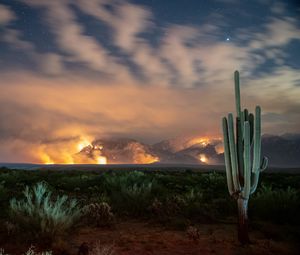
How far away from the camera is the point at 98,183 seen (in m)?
18.3

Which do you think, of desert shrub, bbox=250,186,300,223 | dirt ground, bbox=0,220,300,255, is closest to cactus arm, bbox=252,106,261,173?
dirt ground, bbox=0,220,300,255

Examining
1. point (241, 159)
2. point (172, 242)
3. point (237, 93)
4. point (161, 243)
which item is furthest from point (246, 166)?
point (161, 243)

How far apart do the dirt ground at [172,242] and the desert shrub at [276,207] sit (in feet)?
5.49

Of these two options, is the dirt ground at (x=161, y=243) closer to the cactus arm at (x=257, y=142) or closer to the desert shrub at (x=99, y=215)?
the desert shrub at (x=99, y=215)

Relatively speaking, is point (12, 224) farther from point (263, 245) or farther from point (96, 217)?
point (263, 245)

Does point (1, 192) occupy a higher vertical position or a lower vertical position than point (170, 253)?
higher

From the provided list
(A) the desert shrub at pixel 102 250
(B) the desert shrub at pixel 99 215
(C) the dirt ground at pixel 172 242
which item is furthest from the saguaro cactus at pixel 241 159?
(B) the desert shrub at pixel 99 215

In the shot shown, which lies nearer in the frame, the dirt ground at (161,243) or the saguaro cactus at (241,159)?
the dirt ground at (161,243)

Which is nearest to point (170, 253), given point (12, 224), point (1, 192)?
point (12, 224)

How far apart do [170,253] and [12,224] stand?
11.3ft

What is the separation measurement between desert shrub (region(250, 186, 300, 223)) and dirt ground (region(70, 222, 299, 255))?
5.49ft

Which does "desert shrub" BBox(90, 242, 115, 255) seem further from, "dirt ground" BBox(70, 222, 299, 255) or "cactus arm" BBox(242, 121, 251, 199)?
"cactus arm" BBox(242, 121, 251, 199)

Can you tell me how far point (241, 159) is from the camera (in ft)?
26.5

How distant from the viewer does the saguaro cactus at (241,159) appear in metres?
7.68
